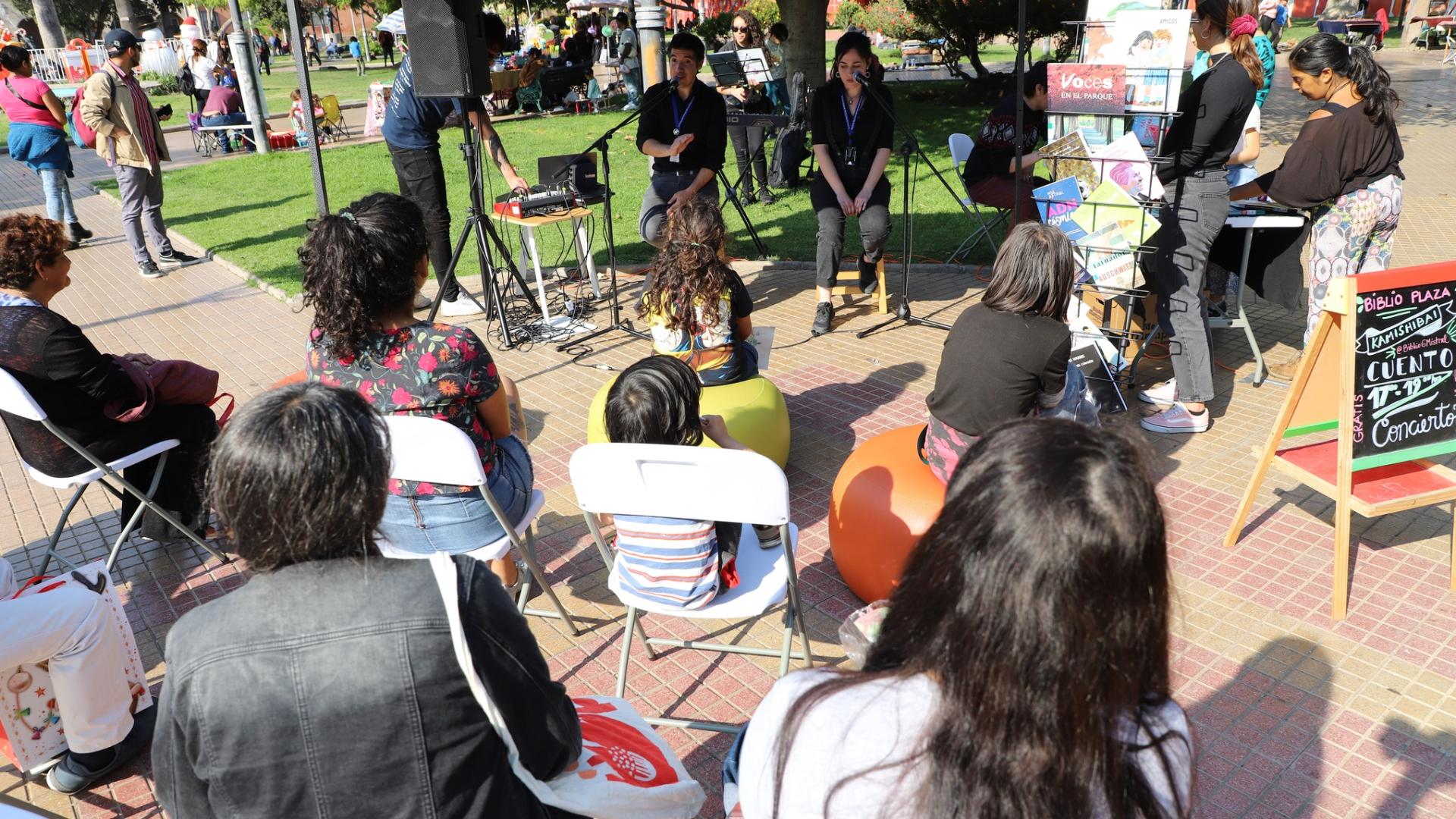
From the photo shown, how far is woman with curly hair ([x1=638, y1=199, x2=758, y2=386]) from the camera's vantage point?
4465 millimetres

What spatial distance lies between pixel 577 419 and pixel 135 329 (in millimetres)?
4459

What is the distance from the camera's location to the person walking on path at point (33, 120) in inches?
374

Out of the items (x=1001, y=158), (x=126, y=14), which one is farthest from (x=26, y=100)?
(x=126, y=14)

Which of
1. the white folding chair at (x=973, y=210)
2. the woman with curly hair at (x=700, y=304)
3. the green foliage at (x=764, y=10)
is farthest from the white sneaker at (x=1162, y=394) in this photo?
the green foliage at (x=764, y=10)

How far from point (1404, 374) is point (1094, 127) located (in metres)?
1.96

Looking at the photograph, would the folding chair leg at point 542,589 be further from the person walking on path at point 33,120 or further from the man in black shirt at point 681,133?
the person walking on path at point 33,120

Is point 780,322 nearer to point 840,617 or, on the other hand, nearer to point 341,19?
point 840,617

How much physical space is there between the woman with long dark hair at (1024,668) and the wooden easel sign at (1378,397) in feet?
8.56

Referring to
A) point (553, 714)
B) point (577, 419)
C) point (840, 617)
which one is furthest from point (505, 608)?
point (577, 419)

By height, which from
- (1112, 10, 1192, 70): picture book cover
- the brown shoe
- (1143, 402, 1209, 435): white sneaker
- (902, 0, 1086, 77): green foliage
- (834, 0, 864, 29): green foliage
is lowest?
(1143, 402, 1209, 435): white sneaker

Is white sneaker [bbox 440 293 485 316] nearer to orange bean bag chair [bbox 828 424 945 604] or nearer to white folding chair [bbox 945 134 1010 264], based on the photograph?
white folding chair [bbox 945 134 1010 264]

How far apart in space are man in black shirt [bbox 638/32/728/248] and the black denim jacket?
565 centimetres

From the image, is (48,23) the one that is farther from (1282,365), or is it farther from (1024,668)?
(1024,668)

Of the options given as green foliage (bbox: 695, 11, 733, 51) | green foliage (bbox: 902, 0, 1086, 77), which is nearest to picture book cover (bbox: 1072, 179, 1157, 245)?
green foliage (bbox: 902, 0, 1086, 77)
